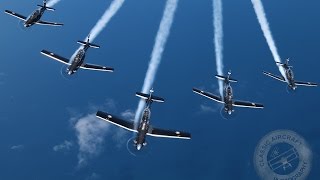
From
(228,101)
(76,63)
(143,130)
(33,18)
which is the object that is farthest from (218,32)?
(143,130)

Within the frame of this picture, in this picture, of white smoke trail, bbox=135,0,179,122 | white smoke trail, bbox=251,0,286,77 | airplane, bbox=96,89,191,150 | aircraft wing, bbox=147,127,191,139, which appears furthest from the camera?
white smoke trail, bbox=251,0,286,77

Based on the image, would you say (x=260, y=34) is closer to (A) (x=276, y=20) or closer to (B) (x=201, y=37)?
(A) (x=276, y=20)

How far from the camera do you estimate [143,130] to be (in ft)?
320

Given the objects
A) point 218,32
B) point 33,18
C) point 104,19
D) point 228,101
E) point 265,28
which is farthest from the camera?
point 265,28

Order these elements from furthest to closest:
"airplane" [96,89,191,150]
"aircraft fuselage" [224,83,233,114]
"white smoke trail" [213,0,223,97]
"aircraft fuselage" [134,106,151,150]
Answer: "white smoke trail" [213,0,223,97]
"aircraft fuselage" [224,83,233,114]
"airplane" [96,89,191,150]
"aircraft fuselage" [134,106,151,150]

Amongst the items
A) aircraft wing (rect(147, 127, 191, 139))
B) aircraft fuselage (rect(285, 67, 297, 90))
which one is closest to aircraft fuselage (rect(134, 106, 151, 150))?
aircraft wing (rect(147, 127, 191, 139))

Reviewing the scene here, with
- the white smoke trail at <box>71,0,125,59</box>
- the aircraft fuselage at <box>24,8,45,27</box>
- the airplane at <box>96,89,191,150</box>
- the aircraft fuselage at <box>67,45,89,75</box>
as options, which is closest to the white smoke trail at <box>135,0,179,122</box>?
the white smoke trail at <box>71,0,125,59</box>

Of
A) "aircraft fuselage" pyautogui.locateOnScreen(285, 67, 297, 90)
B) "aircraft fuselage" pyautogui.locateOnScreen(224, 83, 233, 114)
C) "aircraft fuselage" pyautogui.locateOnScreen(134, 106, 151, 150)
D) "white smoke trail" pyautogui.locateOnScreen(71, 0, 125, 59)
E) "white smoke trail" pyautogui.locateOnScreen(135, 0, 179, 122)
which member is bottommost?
"aircraft fuselage" pyautogui.locateOnScreen(134, 106, 151, 150)

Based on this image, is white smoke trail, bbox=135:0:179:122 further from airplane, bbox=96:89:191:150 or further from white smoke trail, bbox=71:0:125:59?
airplane, bbox=96:89:191:150

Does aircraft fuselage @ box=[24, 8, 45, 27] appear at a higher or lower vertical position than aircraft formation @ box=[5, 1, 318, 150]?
higher

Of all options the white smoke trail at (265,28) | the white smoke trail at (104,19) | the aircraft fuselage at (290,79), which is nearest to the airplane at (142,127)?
the aircraft fuselage at (290,79)

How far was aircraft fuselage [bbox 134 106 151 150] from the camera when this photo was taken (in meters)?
95.5

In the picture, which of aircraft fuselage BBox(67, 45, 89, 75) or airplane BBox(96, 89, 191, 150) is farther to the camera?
aircraft fuselage BBox(67, 45, 89, 75)

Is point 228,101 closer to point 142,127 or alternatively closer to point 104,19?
point 142,127
